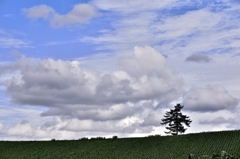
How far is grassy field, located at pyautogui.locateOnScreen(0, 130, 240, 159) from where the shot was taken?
1843 inches

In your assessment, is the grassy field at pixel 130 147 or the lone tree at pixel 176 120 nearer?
the grassy field at pixel 130 147

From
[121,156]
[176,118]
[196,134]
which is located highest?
[176,118]

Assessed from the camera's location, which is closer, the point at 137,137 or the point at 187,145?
the point at 187,145

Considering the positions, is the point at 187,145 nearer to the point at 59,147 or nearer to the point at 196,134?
the point at 196,134

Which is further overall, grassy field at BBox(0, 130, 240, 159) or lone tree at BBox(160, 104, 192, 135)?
lone tree at BBox(160, 104, 192, 135)

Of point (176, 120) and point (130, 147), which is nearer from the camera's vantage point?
point (130, 147)

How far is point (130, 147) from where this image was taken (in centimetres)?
5278

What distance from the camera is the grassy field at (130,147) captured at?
154 ft

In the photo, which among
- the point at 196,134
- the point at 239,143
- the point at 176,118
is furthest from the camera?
the point at 176,118

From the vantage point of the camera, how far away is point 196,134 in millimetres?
58531

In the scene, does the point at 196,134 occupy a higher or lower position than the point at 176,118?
lower

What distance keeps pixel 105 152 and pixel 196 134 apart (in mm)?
14372

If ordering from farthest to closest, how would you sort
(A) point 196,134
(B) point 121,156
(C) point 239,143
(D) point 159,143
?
(A) point 196,134 < (D) point 159,143 < (C) point 239,143 < (B) point 121,156

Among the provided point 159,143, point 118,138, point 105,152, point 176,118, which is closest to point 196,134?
point 159,143
